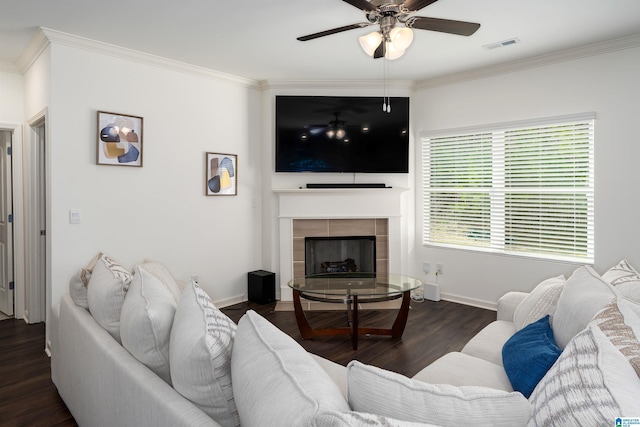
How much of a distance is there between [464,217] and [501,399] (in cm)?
406

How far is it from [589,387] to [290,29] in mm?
3254

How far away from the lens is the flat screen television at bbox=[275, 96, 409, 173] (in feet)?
15.8

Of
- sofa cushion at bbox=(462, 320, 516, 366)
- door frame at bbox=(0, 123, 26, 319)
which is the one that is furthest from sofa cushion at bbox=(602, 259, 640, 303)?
door frame at bbox=(0, 123, 26, 319)

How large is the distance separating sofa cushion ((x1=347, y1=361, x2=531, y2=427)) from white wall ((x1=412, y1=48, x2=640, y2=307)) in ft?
11.6

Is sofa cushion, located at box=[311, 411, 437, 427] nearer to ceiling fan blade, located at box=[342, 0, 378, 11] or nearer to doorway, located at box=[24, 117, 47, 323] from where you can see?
ceiling fan blade, located at box=[342, 0, 378, 11]

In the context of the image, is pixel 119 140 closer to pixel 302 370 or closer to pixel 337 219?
pixel 337 219

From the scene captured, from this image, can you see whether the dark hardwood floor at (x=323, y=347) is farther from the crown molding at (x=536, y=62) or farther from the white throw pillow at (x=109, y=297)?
the crown molding at (x=536, y=62)

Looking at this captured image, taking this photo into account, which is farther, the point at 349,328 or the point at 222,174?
the point at 222,174

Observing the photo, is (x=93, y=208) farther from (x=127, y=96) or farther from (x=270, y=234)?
(x=270, y=234)

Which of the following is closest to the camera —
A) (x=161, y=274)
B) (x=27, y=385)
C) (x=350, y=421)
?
(x=350, y=421)

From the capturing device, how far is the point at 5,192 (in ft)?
13.8

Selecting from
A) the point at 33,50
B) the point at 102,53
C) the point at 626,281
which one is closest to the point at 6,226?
the point at 33,50

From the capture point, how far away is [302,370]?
1.04m

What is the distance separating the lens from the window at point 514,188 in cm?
392
